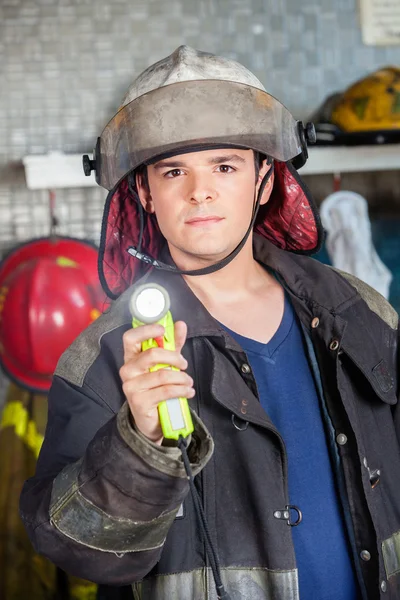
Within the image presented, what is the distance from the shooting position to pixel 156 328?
3.77ft

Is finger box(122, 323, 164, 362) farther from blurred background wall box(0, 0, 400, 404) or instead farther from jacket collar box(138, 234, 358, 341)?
blurred background wall box(0, 0, 400, 404)

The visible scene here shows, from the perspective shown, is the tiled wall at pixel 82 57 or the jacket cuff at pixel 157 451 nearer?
the jacket cuff at pixel 157 451

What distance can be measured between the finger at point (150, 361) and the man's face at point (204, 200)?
1.35 feet

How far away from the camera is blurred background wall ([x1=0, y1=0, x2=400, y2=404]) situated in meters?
3.39

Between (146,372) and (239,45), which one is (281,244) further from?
(239,45)

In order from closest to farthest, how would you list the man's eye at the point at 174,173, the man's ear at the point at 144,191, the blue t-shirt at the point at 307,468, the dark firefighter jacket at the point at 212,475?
the dark firefighter jacket at the point at 212,475, the blue t-shirt at the point at 307,468, the man's eye at the point at 174,173, the man's ear at the point at 144,191

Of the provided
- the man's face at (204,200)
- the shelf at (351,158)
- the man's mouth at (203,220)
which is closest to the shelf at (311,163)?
the shelf at (351,158)

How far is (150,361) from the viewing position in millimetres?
1146

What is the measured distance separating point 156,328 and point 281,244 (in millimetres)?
784

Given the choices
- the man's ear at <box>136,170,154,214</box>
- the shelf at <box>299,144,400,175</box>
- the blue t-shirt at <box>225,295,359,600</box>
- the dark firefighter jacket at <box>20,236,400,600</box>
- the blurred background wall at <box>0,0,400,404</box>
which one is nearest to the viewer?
the dark firefighter jacket at <box>20,236,400,600</box>

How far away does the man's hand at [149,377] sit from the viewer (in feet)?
3.77

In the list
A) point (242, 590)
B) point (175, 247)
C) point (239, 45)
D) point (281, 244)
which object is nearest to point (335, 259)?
point (239, 45)

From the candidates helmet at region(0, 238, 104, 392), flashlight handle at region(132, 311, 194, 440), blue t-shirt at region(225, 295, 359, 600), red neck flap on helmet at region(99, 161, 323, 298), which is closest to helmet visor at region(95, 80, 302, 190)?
red neck flap on helmet at region(99, 161, 323, 298)

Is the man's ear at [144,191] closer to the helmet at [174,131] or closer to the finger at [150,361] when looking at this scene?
the helmet at [174,131]
